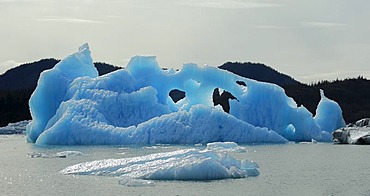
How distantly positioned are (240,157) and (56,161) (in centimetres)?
539

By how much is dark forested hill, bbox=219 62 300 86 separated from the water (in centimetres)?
7347

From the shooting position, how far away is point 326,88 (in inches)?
2542

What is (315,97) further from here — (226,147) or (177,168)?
(177,168)

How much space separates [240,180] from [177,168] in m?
1.42

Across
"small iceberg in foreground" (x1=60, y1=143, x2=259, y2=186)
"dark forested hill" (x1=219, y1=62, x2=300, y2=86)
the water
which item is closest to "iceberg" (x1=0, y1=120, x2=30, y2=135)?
the water

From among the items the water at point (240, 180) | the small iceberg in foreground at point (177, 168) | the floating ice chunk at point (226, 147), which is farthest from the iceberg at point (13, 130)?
the small iceberg in foreground at point (177, 168)

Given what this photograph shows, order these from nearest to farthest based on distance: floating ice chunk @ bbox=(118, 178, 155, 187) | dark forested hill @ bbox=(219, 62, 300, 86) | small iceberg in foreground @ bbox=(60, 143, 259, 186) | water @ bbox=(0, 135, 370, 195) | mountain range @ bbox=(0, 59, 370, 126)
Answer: water @ bbox=(0, 135, 370, 195)
floating ice chunk @ bbox=(118, 178, 155, 187)
small iceberg in foreground @ bbox=(60, 143, 259, 186)
mountain range @ bbox=(0, 59, 370, 126)
dark forested hill @ bbox=(219, 62, 300, 86)

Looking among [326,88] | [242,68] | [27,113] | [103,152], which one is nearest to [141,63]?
[103,152]

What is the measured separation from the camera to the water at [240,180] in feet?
45.1

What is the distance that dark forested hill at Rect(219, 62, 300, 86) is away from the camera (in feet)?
317

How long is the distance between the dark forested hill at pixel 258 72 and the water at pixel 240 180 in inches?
2892

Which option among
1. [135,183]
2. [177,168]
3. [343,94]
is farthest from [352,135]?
[343,94]

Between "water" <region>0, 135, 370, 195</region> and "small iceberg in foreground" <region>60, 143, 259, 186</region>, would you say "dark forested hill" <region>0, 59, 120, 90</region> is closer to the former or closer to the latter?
"water" <region>0, 135, 370, 195</region>

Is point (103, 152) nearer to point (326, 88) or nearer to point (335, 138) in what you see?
point (335, 138)
